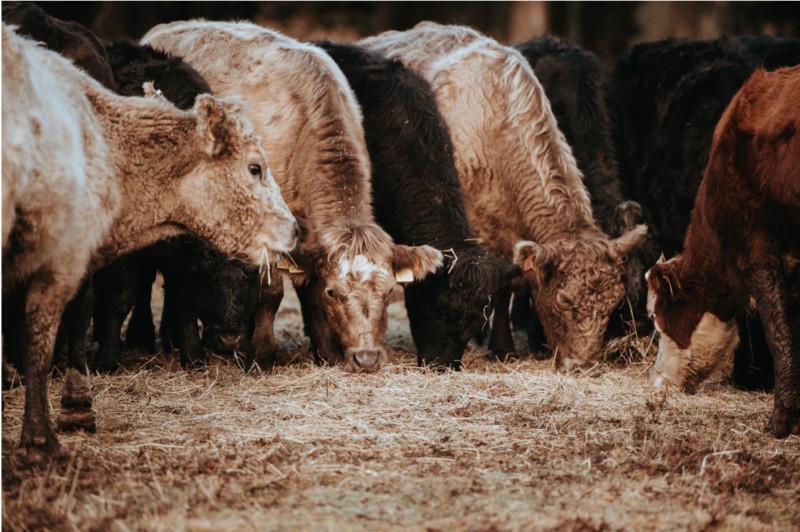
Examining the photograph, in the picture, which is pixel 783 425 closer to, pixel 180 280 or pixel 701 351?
pixel 701 351

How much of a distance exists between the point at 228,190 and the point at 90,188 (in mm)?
764

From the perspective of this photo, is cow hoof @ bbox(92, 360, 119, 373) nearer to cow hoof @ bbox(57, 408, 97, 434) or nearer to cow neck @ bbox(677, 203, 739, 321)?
cow hoof @ bbox(57, 408, 97, 434)

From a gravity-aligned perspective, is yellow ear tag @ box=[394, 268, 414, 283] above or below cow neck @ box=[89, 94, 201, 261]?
below

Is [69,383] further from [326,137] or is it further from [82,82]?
[326,137]

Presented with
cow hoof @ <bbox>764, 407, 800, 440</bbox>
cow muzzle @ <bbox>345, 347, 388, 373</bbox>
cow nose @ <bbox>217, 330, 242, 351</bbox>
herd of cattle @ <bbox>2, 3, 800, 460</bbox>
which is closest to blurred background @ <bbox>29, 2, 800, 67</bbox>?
herd of cattle @ <bbox>2, 3, 800, 460</bbox>

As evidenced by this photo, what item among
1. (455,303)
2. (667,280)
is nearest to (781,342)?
(667,280)

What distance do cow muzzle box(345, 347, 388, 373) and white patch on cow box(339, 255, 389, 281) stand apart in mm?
515

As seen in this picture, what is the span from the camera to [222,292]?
5895mm

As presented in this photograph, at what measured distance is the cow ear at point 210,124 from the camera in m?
4.23

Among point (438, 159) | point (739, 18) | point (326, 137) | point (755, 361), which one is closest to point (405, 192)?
point (438, 159)

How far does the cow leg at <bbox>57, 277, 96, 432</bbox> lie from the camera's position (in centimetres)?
407

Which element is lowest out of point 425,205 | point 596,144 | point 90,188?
point 425,205

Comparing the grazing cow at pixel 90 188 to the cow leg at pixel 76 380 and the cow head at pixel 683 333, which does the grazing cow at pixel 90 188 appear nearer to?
the cow leg at pixel 76 380

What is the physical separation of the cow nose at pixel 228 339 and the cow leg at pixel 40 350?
7.34 ft
